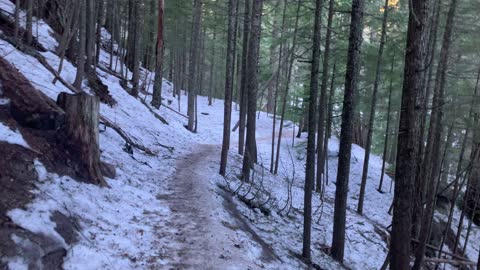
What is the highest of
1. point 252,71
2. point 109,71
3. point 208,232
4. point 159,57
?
point 159,57

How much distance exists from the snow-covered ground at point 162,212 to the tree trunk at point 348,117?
776 millimetres

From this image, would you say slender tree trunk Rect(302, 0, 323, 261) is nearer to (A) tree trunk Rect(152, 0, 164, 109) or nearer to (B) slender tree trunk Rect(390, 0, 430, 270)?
(B) slender tree trunk Rect(390, 0, 430, 270)

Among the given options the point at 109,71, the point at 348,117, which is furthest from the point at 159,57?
the point at 348,117

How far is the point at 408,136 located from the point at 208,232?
12.5ft

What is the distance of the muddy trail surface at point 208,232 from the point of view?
19.4ft

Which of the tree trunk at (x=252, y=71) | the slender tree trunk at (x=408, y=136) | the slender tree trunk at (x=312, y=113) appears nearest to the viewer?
the slender tree trunk at (x=408, y=136)

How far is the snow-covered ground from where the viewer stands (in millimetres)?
5538

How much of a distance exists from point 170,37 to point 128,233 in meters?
25.2

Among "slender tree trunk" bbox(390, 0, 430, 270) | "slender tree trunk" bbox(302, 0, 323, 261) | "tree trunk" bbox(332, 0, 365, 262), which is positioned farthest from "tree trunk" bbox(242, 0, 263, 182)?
"slender tree trunk" bbox(390, 0, 430, 270)

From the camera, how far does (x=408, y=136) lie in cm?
624

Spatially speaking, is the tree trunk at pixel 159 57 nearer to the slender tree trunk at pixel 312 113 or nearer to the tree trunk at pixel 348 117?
the slender tree trunk at pixel 312 113

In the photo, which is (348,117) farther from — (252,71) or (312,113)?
(252,71)

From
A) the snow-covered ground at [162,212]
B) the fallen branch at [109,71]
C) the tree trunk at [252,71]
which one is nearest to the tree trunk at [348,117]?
the snow-covered ground at [162,212]

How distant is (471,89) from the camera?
15398 mm
